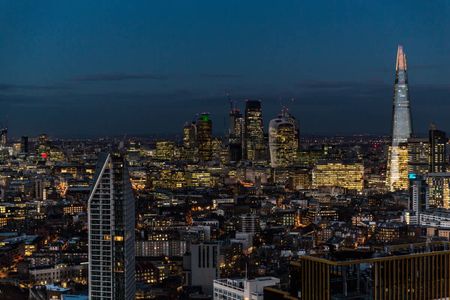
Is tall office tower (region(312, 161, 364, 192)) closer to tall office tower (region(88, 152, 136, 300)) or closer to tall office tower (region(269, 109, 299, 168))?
tall office tower (region(269, 109, 299, 168))

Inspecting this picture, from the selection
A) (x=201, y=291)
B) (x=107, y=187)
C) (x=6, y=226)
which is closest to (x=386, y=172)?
(x=6, y=226)

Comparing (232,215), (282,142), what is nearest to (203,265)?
(232,215)

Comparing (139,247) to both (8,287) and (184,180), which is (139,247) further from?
(184,180)

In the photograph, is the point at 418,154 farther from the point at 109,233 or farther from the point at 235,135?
the point at 109,233

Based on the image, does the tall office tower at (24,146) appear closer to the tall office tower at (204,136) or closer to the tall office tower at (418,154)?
the tall office tower at (204,136)

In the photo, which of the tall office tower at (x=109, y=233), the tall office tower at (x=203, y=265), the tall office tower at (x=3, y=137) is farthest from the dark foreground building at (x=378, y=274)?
the tall office tower at (x=3, y=137)

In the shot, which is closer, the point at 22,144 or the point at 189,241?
the point at 189,241

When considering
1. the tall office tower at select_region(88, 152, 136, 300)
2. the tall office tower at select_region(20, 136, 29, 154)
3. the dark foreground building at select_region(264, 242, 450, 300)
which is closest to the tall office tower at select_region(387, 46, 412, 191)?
the tall office tower at select_region(20, 136, 29, 154)
